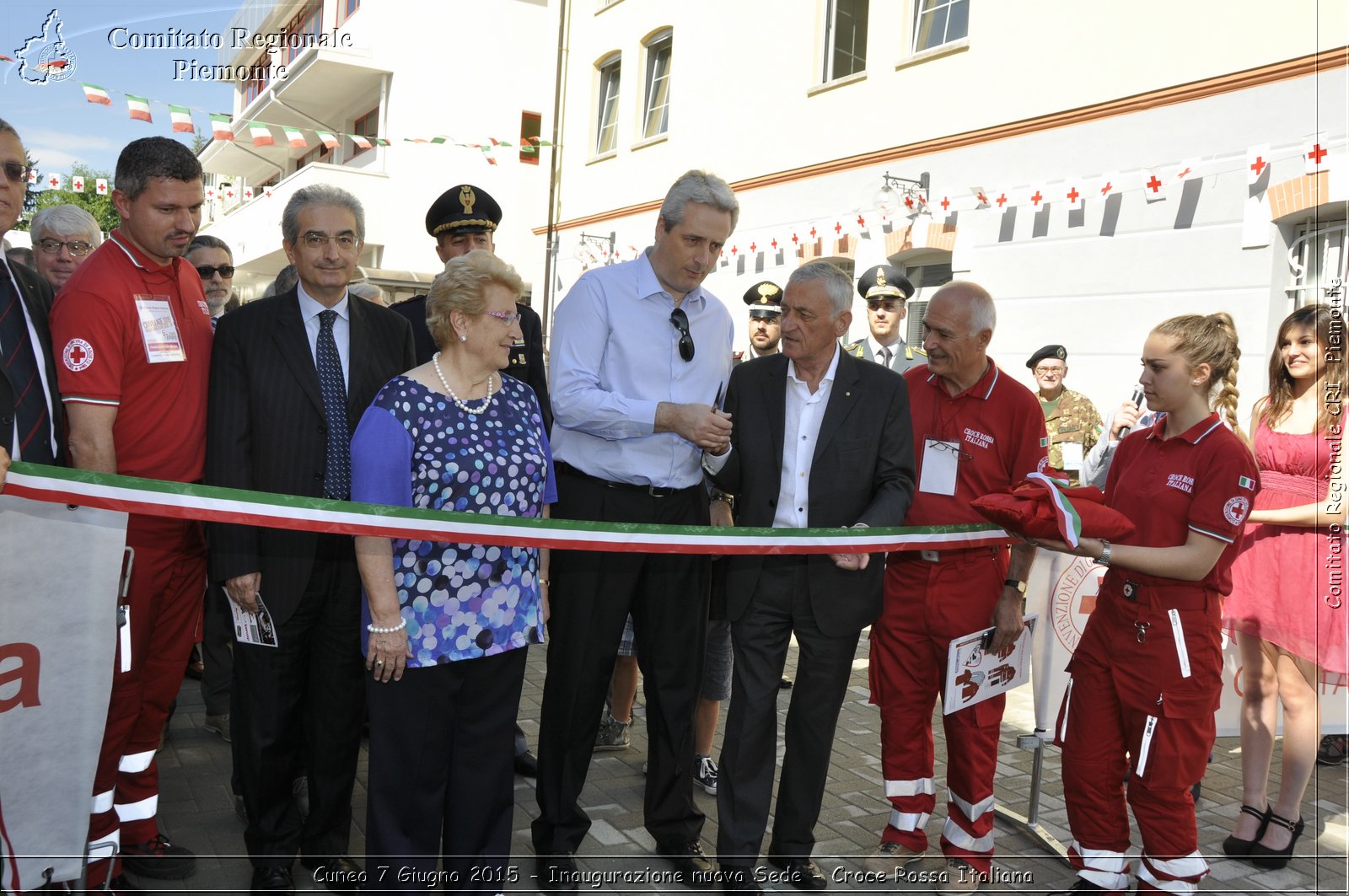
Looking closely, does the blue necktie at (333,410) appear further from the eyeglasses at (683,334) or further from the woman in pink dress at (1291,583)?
the woman in pink dress at (1291,583)

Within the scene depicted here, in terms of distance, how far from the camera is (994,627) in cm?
376

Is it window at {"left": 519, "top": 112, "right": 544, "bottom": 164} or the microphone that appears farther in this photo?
window at {"left": 519, "top": 112, "right": 544, "bottom": 164}

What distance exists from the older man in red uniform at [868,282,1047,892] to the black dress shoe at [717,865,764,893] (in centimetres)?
55

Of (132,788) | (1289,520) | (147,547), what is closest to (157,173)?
(147,547)

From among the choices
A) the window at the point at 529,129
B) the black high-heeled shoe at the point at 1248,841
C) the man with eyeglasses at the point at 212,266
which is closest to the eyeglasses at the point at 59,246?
the man with eyeglasses at the point at 212,266

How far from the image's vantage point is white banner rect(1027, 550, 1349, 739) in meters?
4.33

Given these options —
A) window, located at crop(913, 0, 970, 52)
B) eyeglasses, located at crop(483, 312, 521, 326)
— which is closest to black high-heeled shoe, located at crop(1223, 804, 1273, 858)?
eyeglasses, located at crop(483, 312, 521, 326)

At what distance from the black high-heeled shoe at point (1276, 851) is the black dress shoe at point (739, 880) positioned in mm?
2118

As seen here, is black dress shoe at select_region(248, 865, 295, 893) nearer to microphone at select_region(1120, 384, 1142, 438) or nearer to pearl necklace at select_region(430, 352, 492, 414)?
pearl necklace at select_region(430, 352, 492, 414)

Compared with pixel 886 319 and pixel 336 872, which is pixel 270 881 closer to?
pixel 336 872

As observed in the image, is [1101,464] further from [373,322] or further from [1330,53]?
[373,322]

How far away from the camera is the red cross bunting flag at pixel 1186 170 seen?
8242 mm

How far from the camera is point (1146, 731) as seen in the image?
3375mm

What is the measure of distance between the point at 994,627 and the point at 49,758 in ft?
10.1
